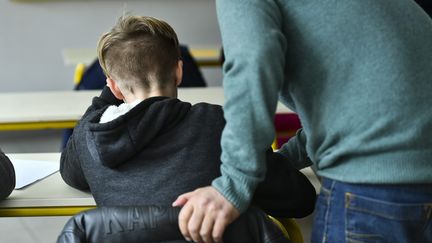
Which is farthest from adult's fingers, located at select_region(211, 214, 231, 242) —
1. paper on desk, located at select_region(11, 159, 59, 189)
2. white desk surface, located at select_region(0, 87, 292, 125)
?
white desk surface, located at select_region(0, 87, 292, 125)

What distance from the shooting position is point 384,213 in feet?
3.31

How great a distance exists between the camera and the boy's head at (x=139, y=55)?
1447mm

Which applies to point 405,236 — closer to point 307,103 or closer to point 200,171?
point 307,103

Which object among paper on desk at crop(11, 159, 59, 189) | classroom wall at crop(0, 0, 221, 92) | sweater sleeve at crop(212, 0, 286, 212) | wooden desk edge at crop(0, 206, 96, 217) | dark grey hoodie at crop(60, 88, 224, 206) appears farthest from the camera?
classroom wall at crop(0, 0, 221, 92)

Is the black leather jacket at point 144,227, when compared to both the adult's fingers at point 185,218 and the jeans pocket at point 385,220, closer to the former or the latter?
the adult's fingers at point 185,218

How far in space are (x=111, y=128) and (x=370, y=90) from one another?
0.54 meters

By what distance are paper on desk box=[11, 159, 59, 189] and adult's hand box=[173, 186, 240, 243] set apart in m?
0.78

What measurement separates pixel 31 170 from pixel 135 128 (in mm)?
660

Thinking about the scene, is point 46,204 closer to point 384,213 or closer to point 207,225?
point 207,225

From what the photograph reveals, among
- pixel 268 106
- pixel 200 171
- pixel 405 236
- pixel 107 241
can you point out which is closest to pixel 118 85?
Result: pixel 200 171

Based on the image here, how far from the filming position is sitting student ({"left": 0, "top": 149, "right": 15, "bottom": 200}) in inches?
56.8

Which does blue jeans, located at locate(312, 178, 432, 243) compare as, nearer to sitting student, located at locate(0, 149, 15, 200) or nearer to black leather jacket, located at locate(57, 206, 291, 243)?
black leather jacket, located at locate(57, 206, 291, 243)

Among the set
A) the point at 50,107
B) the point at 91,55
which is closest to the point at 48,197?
the point at 50,107

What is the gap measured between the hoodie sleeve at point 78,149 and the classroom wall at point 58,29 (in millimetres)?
2864
